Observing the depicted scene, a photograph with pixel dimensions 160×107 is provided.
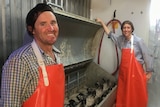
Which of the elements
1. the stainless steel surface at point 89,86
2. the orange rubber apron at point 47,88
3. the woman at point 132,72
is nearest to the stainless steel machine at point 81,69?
the stainless steel surface at point 89,86

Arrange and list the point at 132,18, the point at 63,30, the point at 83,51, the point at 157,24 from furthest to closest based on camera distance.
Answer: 1. the point at 132,18
2. the point at 157,24
3. the point at 83,51
4. the point at 63,30

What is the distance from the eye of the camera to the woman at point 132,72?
218cm

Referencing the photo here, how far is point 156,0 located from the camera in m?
2.61

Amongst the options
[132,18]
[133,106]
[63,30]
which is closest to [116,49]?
[132,18]

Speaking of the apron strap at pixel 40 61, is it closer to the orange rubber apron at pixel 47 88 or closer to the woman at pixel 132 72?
the orange rubber apron at pixel 47 88

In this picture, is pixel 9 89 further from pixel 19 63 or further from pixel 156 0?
pixel 156 0

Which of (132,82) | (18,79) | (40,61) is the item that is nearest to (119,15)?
(132,82)

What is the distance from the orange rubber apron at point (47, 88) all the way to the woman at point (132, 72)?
132cm

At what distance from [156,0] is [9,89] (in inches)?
94.0

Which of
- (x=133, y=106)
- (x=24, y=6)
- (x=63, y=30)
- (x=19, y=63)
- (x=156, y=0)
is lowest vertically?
(x=133, y=106)

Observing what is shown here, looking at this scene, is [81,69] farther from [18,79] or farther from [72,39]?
[18,79]

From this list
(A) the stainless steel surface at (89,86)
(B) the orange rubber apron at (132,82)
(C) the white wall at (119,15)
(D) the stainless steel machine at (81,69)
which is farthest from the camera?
(C) the white wall at (119,15)

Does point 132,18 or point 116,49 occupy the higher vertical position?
point 132,18

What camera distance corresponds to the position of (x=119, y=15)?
283cm
